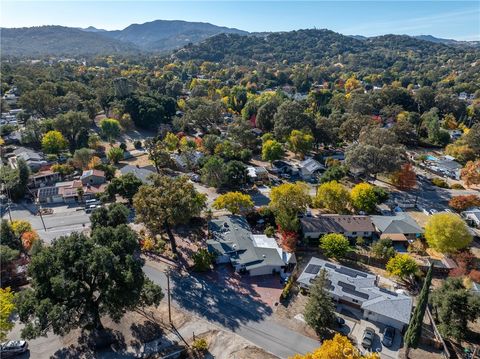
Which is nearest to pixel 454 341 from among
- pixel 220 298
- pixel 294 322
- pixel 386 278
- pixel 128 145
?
pixel 386 278

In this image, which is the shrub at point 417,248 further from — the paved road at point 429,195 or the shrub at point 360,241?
the paved road at point 429,195

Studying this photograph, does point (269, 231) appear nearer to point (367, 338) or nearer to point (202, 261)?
point (202, 261)

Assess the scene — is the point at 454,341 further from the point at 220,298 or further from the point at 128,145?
the point at 128,145

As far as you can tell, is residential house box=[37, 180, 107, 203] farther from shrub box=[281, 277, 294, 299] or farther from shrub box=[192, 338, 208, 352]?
shrub box=[281, 277, 294, 299]

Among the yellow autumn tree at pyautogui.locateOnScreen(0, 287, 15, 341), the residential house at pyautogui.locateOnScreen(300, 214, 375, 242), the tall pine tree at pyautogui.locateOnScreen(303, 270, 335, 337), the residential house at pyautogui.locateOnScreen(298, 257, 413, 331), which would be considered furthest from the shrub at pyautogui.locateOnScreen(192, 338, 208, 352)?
the residential house at pyautogui.locateOnScreen(300, 214, 375, 242)

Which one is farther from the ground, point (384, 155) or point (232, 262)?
point (384, 155)

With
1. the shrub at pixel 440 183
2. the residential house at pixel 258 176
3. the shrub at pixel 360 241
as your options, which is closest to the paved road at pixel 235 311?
the shrub at pixel 360 241

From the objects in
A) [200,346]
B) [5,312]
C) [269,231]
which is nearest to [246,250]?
[269,231]
